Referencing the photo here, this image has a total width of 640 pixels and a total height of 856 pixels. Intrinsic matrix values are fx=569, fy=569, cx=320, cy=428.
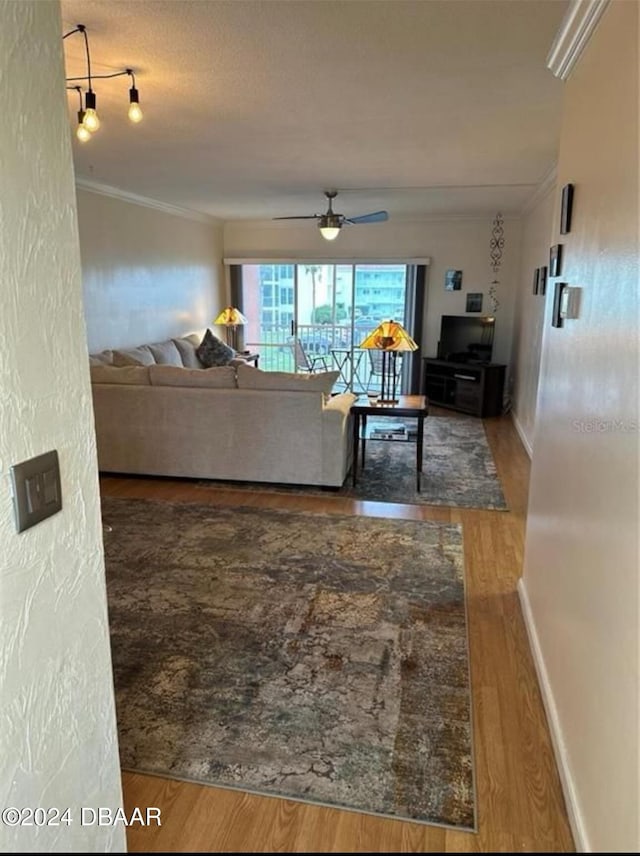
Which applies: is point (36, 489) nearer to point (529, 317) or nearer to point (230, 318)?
point (529, 317)

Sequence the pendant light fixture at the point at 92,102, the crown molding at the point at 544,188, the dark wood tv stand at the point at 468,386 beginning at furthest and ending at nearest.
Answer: the dark wood tv stand at the point at 468,386 → the crown molding at the point at 544,188 → the pendant light fixture at the point at 92,102

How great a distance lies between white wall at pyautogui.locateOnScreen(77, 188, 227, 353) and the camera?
5387mm

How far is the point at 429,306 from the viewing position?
7.93 meters

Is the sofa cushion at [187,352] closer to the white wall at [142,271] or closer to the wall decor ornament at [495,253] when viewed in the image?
the white wall at [142,271]

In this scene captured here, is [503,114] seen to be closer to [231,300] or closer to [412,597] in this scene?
[412,597]

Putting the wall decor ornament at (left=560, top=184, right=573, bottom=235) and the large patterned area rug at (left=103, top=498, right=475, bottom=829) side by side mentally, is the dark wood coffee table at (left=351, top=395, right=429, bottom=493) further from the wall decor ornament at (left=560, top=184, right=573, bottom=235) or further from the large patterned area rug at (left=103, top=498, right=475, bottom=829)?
the wall decor ornament at (left=560, top=184, right=573, bottom=235)

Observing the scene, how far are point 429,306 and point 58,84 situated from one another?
286 inches

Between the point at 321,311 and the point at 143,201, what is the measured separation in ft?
10.0

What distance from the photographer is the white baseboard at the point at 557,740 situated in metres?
1.30

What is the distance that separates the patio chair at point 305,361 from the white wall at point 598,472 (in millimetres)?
6268

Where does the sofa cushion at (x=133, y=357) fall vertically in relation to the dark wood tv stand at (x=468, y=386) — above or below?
above

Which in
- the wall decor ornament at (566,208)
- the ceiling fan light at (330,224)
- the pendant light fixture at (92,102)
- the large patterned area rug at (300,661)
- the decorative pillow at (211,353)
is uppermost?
the pendant light fixture at (92,102)

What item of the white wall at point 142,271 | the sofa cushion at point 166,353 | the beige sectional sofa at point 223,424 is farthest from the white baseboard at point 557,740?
the sofa cushion at point 166,353

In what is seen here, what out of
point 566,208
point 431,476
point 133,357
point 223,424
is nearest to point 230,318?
point 133,357
